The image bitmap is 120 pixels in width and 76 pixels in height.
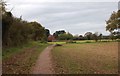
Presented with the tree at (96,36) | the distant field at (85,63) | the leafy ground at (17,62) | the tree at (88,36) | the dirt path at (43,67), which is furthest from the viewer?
the tree at (88,36)

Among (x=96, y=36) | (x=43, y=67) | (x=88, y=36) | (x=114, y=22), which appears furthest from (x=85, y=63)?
(x=88, y=36)

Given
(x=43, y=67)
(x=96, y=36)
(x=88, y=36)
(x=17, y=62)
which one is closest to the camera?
(x=43, y=67)

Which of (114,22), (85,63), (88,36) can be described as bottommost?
(85,63)

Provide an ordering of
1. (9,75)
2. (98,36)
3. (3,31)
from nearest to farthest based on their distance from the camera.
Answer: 1. (9,75)
2. (3,31)
3. (98,36)

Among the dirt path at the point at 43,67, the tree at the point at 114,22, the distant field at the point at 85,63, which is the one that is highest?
the tree at the point at 114,22

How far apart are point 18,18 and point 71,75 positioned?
3736cm

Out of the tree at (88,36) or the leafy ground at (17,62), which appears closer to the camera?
the leafy ground at (17,62)

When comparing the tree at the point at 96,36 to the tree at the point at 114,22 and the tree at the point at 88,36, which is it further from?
the tree at the point at 114,22

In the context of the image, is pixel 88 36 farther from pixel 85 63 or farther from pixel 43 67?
pixel 43 67

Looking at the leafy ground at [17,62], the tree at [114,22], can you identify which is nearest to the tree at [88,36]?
the tree at [114,22]

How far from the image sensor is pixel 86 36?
146 meters

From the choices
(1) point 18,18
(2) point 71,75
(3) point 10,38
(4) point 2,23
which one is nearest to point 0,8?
(4) point 2,23

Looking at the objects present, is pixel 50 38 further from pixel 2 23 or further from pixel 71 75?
pixel 71 75

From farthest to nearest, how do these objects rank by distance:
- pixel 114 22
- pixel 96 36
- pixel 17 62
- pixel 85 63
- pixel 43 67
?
pixel 96 36
pixel 114 22
pixel 17 62
pixel 85 63
pixel 43 67
